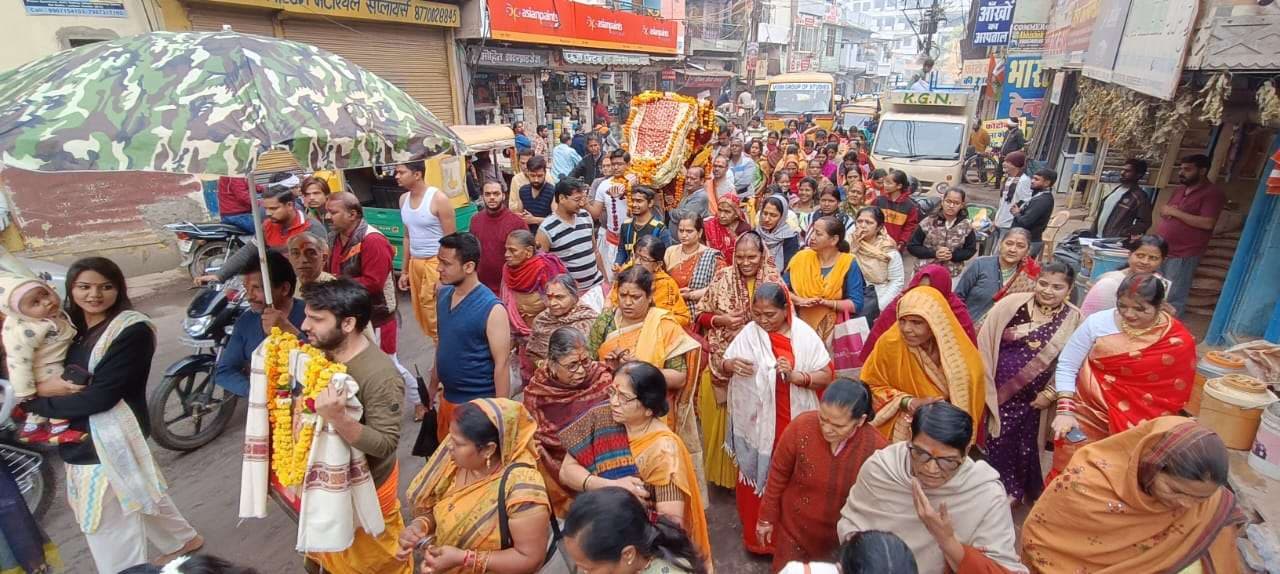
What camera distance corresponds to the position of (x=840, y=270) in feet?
13.8

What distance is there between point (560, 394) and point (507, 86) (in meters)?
16.8

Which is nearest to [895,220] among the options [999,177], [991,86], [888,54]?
[999,177]

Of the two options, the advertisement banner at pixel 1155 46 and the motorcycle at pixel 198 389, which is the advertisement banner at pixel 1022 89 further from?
the motorcycle at pixel 198 389

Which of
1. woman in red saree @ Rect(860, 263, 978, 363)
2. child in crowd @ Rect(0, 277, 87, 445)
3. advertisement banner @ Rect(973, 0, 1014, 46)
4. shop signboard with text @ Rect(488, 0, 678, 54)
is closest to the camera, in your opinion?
child in crowd @ Rect(0, 277, 87, 445)

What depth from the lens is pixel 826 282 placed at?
4211 mm

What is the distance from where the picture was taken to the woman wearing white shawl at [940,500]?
6.61 ft

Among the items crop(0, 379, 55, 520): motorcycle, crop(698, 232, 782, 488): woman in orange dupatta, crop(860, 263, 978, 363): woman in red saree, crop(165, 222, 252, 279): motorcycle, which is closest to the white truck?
crop(860, 263, 978, 363): woman in red saree

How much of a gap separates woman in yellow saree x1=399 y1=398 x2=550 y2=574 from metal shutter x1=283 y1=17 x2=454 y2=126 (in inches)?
375

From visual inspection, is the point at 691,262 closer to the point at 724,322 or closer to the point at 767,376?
the point at 724,322

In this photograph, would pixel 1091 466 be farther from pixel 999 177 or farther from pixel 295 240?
pixel 999 177

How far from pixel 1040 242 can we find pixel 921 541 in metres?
5.72

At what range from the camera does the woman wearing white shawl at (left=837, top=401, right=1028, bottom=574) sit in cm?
202

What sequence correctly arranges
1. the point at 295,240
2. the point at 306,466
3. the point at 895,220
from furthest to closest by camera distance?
the point at 895,220, the point at 295,240, the point at 306,466

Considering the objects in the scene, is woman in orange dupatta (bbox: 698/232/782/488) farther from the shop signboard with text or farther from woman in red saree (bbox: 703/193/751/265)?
the shop signboard with text
